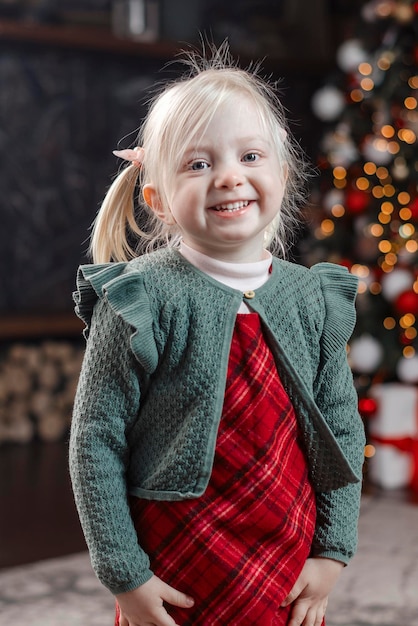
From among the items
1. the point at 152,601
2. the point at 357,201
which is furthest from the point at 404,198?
the point at 152,601

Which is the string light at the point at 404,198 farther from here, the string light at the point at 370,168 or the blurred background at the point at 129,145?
the string light at the point at 370,168

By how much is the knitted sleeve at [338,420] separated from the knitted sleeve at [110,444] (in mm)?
239

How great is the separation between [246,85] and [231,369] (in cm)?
35

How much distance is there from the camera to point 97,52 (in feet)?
13.3

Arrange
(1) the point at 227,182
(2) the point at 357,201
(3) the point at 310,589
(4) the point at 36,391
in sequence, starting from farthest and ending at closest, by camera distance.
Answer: (4) the point at 36,391 → (2) the point at 357,201 → (3) the point at 310,589 → (1) the point at 227,182

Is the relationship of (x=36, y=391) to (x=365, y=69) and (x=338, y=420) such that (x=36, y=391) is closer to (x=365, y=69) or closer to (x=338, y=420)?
(x=365, y=69)

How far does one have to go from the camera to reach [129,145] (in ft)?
13.2

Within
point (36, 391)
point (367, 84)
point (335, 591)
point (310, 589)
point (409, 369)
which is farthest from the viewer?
point (36, 391)

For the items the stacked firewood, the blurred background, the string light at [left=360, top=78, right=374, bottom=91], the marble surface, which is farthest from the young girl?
the stacked firewood

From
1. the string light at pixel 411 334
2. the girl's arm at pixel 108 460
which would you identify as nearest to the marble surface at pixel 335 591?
the string light at pixel 411 334

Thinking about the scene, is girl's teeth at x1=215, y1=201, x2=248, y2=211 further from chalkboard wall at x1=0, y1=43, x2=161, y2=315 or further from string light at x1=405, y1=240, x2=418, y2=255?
chalkboard wall at x1=0, y1=43, x2=161, y2=315

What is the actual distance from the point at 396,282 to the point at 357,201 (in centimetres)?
38

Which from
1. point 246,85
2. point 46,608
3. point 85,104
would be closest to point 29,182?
point 85,104

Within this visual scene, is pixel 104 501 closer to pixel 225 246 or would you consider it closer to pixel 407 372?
pixel 225 246
